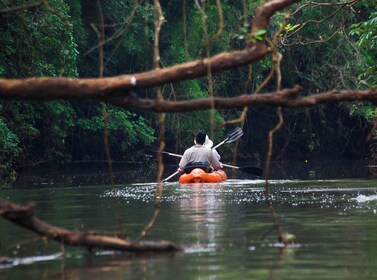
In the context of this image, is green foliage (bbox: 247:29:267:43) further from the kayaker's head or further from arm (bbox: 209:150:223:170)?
arm (bbox: 209:150:223:170)

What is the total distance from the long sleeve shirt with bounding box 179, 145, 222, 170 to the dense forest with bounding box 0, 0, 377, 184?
3128 mm

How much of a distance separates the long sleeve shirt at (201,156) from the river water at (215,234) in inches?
169

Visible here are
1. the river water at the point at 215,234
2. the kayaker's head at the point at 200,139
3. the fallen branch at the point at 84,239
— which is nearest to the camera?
the river water at the point at 215,234

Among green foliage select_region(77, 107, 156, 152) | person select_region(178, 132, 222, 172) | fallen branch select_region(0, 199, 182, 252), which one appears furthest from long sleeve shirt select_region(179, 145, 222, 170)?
fallen branch select_region(0, 199, 182, 252)

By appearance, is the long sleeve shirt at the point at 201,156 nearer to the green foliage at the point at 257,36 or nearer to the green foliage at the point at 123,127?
the green foliage at the point at 123,127

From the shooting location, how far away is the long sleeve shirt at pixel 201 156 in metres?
24.4

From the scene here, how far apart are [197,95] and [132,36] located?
2.91 metres

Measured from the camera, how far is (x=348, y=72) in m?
39.0

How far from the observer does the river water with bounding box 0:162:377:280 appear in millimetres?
8602

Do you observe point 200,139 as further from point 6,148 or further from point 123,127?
point 123,127

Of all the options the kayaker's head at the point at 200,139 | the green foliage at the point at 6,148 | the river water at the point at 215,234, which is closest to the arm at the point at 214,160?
the kayaker's head at the point at 200,139

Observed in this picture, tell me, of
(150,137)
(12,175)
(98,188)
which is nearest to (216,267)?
(98,188)

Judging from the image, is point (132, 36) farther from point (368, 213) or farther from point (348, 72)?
point (368, 213)

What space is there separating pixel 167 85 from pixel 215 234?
24073 millimetres
